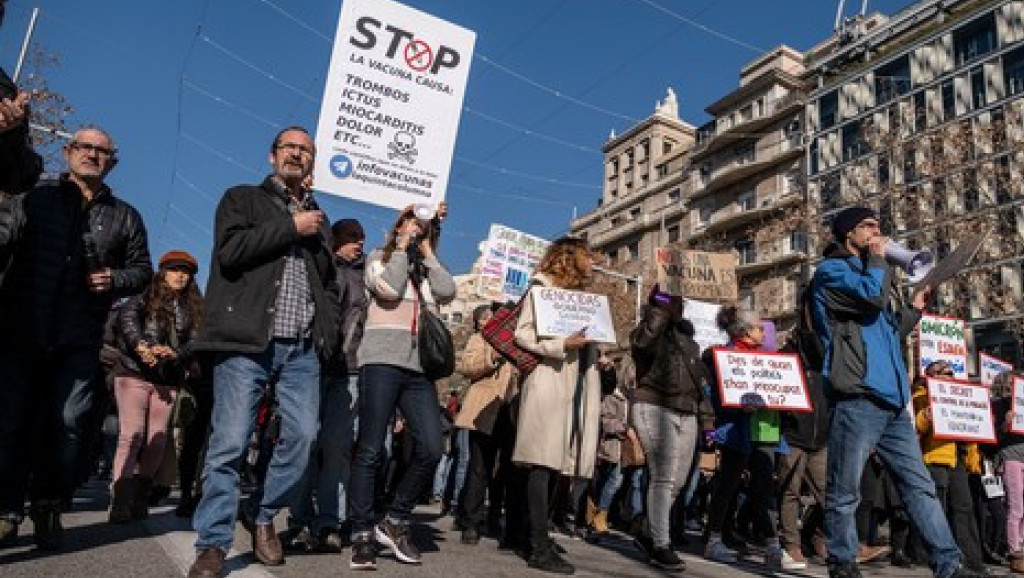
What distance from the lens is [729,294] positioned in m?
12.1

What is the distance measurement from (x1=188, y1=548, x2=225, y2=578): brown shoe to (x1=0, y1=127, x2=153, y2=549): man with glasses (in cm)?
101

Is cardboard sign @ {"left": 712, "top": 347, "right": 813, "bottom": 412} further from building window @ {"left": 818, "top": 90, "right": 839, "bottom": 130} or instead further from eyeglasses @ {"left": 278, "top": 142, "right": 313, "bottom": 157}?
building window @ {"left": 818, "top": 90, "right": 839, "bottom": 130}

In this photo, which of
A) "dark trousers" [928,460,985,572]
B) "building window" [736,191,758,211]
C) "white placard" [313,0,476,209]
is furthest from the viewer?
"building window" [736,191,758,211]

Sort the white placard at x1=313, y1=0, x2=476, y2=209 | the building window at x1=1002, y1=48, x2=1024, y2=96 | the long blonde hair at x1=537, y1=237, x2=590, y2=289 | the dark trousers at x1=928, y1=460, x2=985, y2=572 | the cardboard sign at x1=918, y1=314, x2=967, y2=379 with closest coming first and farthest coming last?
the white placard at x1=313, y1=0, x2=476, y2=209 < the long blonde hair at x1=537, y1=237, x2=590, y2=289 < the dark trousers at x1=928, y1=460, x2=985, y2=572 < the cardboard sign at x1=918, y1=314, x2=967, y2=379 < the building window at x1=1002, y1=48, x2=1024, y2=96

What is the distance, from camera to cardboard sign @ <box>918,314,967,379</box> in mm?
9469

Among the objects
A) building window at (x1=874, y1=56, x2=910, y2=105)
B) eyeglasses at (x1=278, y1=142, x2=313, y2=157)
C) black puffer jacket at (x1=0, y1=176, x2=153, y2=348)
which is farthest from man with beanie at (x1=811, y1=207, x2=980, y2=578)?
building window at (x1=874, y1=56, x2=910, y2=105)

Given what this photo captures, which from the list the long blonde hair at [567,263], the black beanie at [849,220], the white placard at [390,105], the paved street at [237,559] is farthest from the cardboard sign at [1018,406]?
the white placard at [390,105]

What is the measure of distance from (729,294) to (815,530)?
5179 mm

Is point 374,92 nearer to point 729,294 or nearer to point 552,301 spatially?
point 552,301

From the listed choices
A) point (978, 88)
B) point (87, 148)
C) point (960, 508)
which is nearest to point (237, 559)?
point (87, 148)

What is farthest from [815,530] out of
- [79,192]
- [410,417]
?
[79,192]

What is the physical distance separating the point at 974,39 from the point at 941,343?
34078 mm

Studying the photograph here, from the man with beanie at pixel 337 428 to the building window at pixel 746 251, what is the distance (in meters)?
42.2

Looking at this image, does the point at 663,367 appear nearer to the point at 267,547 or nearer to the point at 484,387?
the point at 484,387
